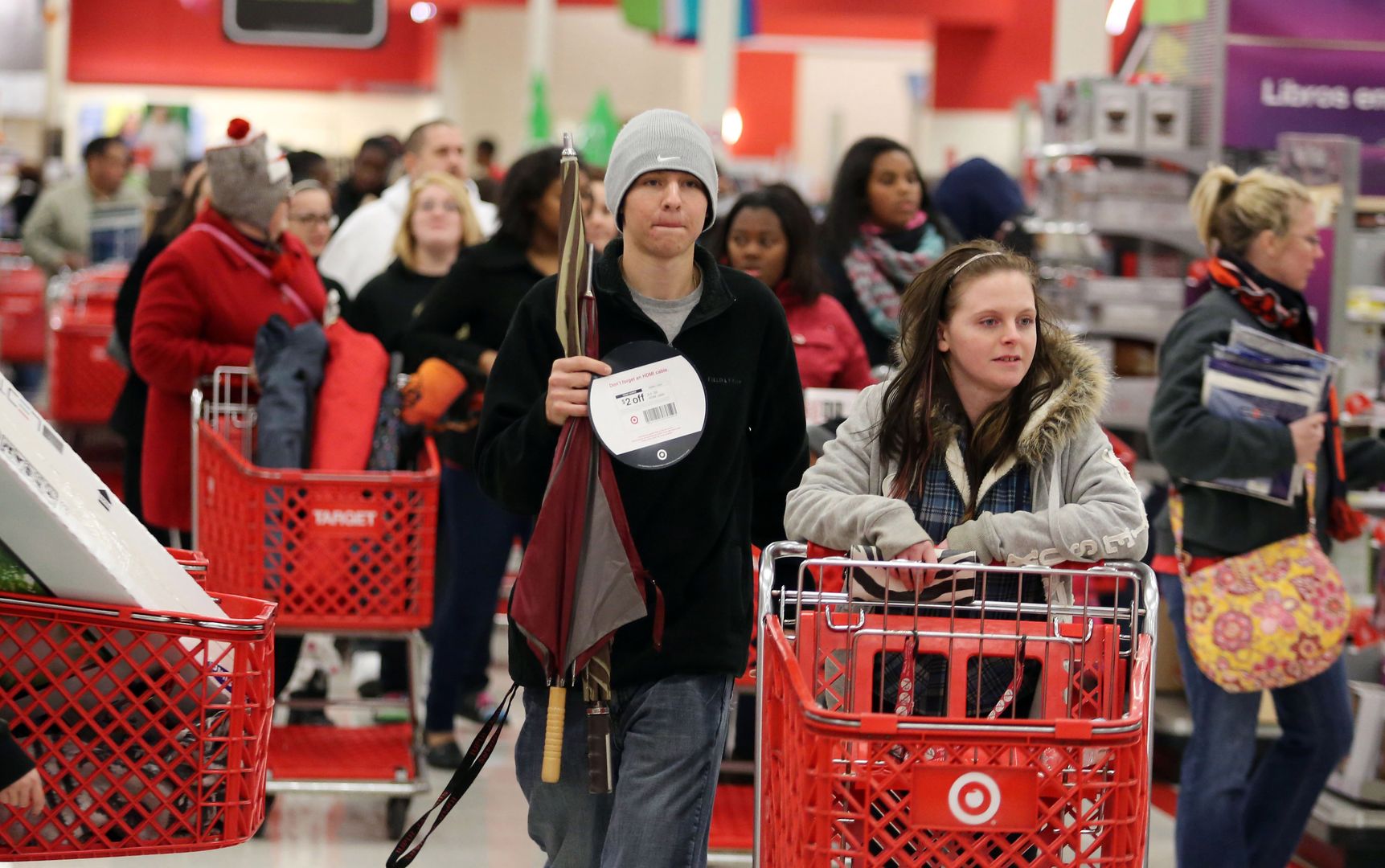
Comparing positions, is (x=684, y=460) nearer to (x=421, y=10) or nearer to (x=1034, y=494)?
(x=1034, y=494)

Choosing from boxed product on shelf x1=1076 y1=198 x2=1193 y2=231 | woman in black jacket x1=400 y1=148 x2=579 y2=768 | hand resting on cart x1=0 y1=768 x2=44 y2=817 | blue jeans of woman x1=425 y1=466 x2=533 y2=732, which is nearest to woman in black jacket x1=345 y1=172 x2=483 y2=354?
woman in black jacket x1=400 y1=148 x2=579 y2=768

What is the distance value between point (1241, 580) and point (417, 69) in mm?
28423

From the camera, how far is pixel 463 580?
210 inches

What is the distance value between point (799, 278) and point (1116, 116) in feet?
7.02

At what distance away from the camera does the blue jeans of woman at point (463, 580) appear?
5289 mm

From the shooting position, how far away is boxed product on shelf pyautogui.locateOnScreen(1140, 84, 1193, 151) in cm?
645

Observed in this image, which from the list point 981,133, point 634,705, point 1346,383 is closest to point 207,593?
point 634,705

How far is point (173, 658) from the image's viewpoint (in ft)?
8.30

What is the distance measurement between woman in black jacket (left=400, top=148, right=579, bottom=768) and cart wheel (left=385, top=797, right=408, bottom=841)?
0.48m

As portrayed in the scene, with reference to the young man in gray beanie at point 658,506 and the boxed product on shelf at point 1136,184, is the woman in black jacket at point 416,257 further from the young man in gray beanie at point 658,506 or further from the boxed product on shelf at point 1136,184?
the young man in gray beanie at point 658,506

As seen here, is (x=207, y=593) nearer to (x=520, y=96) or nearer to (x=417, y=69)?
(x=520, y=96)

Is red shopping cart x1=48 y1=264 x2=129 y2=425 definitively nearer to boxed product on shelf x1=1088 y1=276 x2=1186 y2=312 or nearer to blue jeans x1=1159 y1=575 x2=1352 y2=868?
boxed product on shelf x1=1088 y1=276 x2=1186 y2=312

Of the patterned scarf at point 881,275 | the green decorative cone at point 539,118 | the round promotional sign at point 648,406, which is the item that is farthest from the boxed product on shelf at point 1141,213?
the green decorative cone at point 539,118

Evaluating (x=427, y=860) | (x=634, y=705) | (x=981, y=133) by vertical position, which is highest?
(x=981, y=133)
